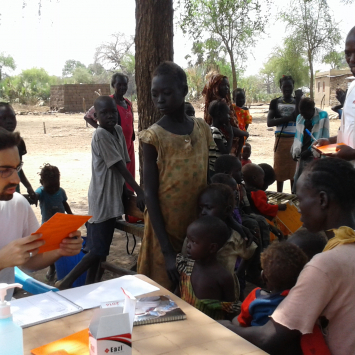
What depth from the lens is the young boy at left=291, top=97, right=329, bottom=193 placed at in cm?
556

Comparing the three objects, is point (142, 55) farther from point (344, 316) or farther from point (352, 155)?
point (344, 316)

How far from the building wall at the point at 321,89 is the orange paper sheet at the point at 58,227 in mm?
33361

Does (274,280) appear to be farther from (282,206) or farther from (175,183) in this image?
(282,206)

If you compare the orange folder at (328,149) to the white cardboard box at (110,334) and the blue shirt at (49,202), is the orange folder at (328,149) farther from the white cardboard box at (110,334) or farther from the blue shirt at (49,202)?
the blue shirt at (49,202)

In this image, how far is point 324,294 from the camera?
1.44m

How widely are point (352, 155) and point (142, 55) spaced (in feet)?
8.16

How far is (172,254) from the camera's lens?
247 centimetres

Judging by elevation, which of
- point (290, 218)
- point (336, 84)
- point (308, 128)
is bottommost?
point (290, 218)

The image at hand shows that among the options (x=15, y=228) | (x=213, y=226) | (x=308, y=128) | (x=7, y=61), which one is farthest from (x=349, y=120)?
(x=7, y=61)

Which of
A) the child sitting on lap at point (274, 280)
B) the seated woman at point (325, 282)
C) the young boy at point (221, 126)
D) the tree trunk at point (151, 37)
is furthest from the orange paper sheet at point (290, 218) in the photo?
the seated woman at point (325, 282)

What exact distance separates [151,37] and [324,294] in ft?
11.3

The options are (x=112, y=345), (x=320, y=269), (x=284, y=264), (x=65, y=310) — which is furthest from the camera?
(x=284, y=264)

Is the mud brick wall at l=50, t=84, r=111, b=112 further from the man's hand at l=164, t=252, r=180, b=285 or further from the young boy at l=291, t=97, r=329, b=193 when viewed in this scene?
the man's hand at l=164, t=252, r=180, b=285

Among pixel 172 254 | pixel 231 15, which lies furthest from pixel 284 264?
pixel 231 15
